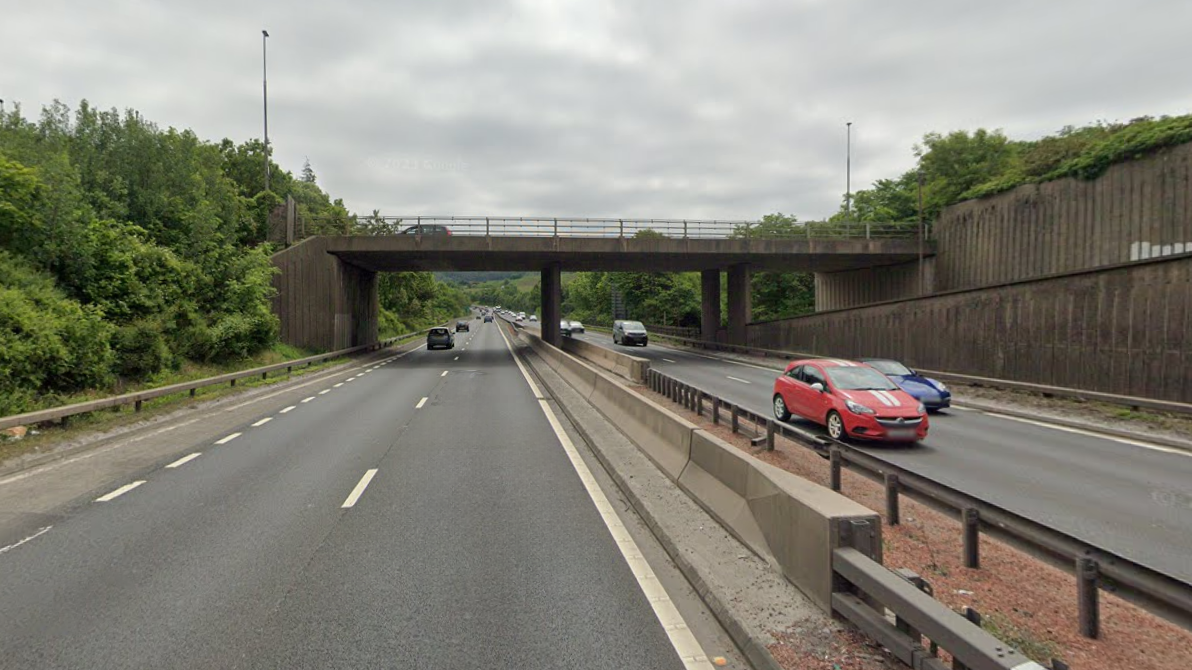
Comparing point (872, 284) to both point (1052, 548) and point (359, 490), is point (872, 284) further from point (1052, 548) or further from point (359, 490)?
point (1052, 548)

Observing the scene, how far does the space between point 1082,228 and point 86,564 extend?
1343 inches

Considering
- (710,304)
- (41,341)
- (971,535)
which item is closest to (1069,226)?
(710,304)

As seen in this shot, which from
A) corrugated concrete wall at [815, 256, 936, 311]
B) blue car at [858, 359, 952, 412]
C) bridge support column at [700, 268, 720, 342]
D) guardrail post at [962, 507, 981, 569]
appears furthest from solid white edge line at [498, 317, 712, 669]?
bridge support column at [700, 268, 720, 342]

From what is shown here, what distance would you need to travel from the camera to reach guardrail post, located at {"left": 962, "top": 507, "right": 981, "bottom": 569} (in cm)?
476

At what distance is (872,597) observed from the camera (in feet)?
11.4

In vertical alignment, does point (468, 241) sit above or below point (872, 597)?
above

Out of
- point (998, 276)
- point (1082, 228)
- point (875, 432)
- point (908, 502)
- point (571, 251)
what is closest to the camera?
point (908, 502)

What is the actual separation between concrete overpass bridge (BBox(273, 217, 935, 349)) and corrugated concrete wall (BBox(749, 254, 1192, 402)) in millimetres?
9872

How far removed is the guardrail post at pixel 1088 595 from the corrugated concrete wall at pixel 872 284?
36.2 meters

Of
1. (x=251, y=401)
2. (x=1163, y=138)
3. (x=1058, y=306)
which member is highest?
(x=1163, y=138)

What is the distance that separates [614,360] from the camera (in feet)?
79.8

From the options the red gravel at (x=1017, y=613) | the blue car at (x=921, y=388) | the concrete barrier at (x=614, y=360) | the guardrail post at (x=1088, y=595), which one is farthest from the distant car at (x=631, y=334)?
the guardrail post at (x=1088, y=595)

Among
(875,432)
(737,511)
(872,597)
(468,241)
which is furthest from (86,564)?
(468,241)

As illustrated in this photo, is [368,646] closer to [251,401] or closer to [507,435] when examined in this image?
[507,435]
